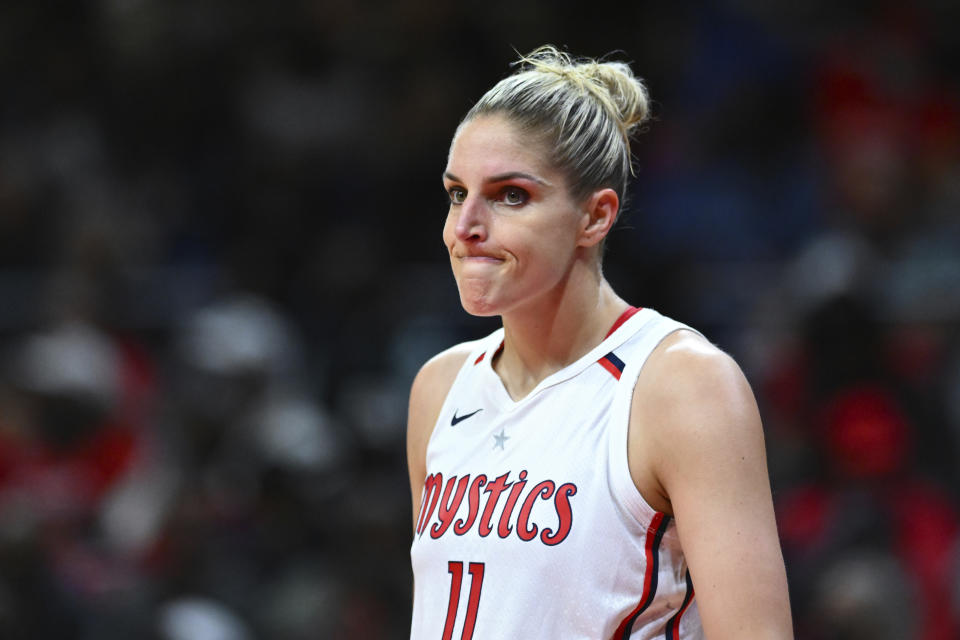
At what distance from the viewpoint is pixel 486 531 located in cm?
241

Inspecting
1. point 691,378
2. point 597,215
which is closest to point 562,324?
point 597,215

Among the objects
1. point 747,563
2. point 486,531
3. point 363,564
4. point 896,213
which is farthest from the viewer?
point 896,213

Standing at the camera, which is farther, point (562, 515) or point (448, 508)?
point (448, 508)

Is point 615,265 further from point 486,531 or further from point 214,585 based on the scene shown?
point 486,531

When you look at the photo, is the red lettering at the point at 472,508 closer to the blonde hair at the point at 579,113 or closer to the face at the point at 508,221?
the face at the point at 508,221

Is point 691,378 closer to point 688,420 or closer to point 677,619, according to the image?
point 688,420

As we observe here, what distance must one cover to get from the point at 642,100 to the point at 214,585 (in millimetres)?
2942

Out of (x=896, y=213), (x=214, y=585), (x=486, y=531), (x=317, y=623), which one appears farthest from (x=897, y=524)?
(x=486, y=531)

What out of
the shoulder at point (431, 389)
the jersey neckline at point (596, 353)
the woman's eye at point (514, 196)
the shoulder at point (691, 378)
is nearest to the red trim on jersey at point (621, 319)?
the jersey neckline at point (596, 353)

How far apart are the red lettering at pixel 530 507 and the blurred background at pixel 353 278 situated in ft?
7.50

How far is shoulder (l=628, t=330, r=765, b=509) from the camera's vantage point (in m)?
2.23

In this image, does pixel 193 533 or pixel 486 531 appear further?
pixel 193 533

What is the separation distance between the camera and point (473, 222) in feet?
7.97

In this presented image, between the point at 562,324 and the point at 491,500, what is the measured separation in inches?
14.3
